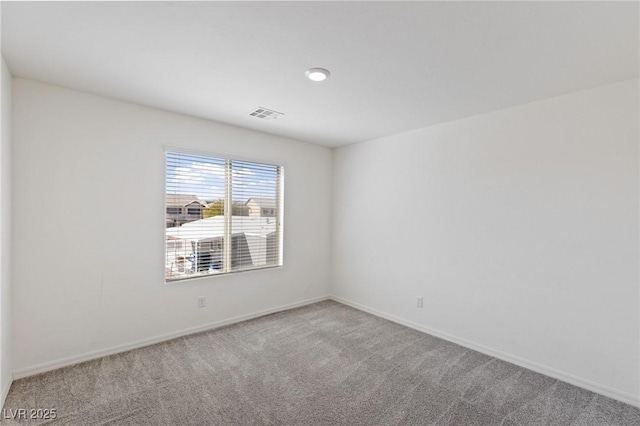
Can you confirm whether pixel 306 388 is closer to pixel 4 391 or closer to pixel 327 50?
pixel 4 391

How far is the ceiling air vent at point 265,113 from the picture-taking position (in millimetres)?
3164

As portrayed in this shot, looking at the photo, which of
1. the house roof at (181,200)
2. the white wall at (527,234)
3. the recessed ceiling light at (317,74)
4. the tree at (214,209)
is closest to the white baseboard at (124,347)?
the tree at (214,209)

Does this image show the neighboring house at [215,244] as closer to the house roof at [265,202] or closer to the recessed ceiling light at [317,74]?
the house roof at [265,202]

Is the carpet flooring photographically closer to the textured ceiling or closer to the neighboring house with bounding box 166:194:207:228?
the neighboring house with bounding box 166:194:207:228

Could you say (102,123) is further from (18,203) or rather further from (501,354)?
(501,354)

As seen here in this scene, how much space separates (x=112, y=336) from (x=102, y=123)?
2.08 metres

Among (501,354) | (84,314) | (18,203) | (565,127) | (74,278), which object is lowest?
(501,354)

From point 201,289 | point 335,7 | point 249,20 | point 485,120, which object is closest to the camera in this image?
point 335,7

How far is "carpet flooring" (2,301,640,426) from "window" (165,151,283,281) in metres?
0.91

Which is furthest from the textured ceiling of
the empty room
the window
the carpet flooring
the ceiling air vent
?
the carpet flooring

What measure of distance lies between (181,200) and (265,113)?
1.38 metres

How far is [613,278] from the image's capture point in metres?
2.38

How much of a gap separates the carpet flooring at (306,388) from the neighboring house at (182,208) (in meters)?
1.32

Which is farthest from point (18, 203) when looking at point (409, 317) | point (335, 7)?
point (409, 317)
